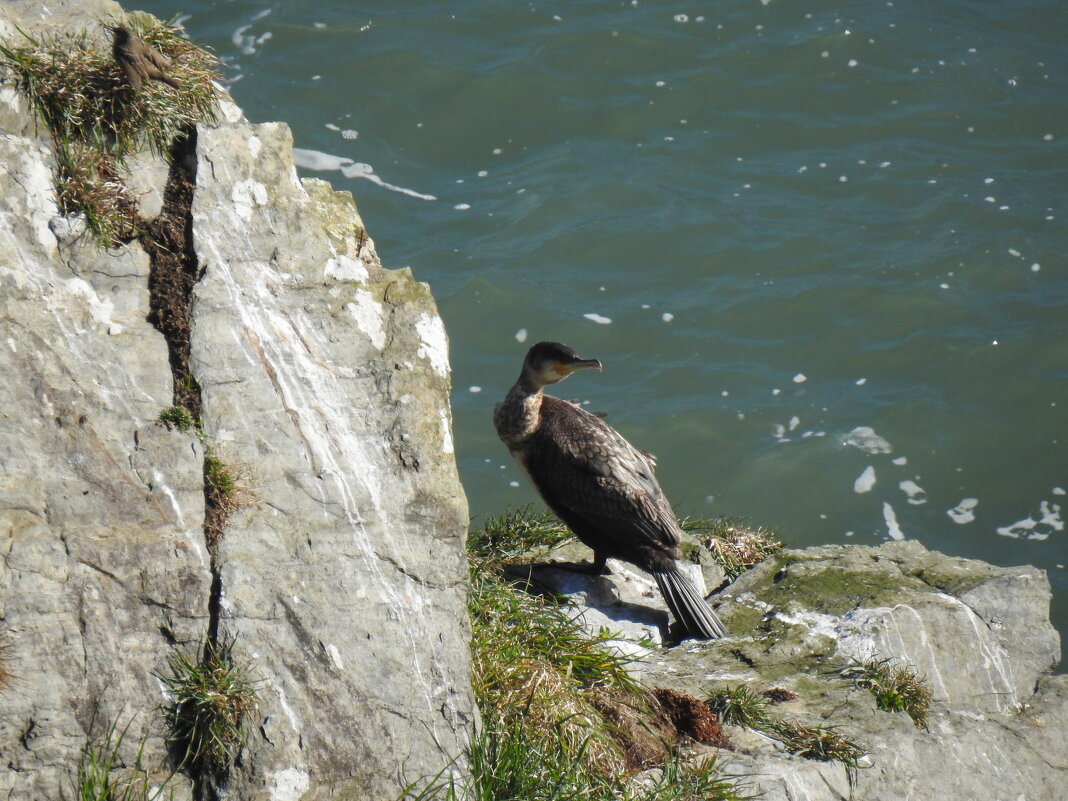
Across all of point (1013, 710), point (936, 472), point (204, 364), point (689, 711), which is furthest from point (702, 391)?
point (204, 364)

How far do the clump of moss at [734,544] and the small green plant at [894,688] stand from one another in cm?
162

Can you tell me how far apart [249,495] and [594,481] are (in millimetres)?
2489

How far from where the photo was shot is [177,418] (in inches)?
178

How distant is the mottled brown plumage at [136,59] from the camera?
4984mm

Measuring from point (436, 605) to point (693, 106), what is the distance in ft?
41.2

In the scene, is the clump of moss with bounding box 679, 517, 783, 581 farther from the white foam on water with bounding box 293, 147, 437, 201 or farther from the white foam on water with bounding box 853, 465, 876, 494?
the white foam on water with bounding box 293, 147, 437, 201

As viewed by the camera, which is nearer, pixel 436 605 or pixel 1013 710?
pixel 436 605

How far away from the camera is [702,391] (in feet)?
40.7

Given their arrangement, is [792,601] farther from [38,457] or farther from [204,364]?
[38,457]

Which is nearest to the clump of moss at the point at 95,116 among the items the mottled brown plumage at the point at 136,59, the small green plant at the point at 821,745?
the mottled brown plumage at the point at 136,59

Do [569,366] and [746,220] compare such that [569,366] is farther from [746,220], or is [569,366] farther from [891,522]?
[746,220]

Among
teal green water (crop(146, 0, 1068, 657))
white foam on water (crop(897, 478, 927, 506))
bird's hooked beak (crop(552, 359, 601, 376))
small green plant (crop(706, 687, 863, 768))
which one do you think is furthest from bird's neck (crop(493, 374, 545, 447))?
Answer: white foam on water (crop(897, 478, 927, 506))

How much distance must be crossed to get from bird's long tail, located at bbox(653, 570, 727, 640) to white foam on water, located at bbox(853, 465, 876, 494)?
5.83 metres

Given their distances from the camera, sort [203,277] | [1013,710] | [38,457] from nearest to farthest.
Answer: [38,457], [203,277], [1013,710]
